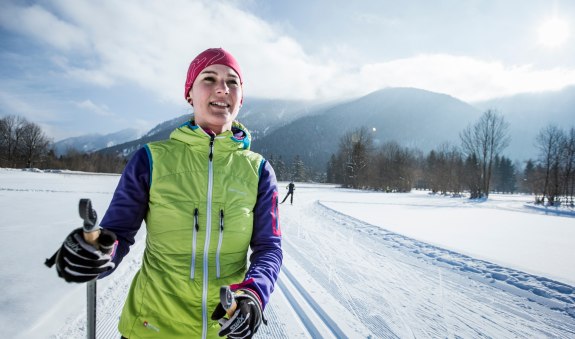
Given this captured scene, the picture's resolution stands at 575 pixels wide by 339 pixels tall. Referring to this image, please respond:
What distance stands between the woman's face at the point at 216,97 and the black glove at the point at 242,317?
945 millimetres

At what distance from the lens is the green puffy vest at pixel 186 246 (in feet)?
4.64

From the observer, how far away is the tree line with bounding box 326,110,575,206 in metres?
30.1

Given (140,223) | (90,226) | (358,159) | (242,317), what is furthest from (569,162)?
(90,226)

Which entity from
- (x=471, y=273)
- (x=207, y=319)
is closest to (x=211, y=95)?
(x=207, y=319)

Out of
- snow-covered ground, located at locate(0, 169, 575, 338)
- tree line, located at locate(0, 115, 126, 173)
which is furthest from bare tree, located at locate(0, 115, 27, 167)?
snow-covered ground, located at locate(0, 169, 575, 338)

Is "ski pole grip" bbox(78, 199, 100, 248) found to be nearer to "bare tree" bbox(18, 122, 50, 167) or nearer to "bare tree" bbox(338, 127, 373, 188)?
"bare tree" bbox(338, 127, 373, 188)

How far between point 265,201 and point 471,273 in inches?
224

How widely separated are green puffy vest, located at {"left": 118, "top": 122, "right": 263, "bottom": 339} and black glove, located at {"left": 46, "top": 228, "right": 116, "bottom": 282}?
13.4 inches

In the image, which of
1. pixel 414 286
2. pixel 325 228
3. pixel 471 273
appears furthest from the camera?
pixel 325 228

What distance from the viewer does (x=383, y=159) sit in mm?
56219

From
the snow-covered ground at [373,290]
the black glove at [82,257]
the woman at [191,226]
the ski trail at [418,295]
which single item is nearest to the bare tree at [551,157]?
the snow-covered ground at [373,290]

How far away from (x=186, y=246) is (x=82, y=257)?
45 centimetres

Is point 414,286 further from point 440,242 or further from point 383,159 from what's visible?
point 383,159

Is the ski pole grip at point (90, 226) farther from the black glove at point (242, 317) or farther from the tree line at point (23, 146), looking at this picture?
the tree line at point (23, 146)
